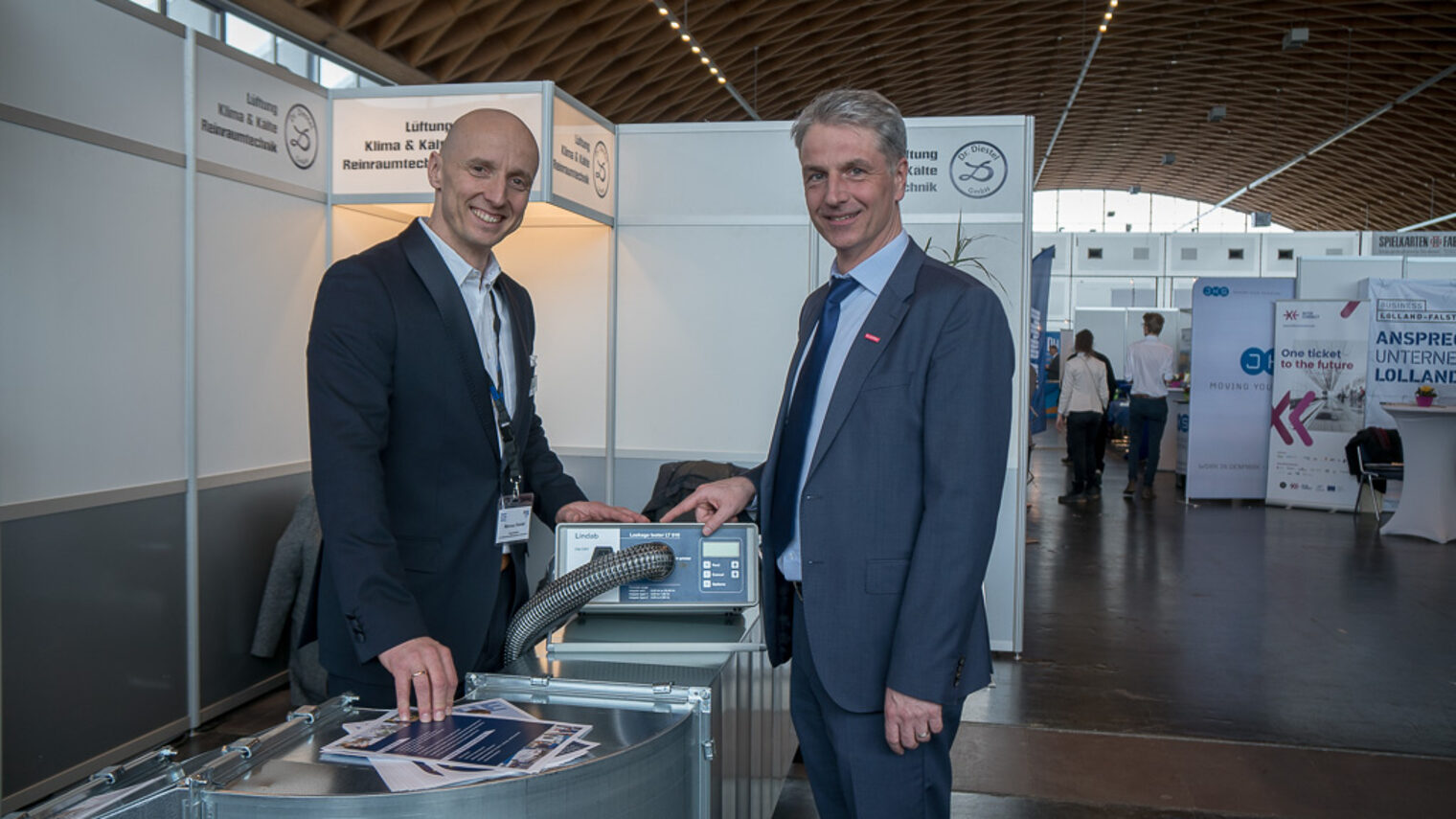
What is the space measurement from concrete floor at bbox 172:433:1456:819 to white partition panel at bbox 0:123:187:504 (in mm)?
1119

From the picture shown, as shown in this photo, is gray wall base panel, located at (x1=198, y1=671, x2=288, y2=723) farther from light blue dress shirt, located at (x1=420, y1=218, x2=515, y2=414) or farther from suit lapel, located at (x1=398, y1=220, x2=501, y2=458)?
suit lapel, located at (x1=398, y1=220, x2=501, y2=458)

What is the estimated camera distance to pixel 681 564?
1.81 metres

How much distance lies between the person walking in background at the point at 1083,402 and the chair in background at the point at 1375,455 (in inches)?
84.5

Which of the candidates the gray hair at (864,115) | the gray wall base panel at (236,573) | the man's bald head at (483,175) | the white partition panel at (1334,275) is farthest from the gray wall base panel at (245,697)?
the white partition panel at (1334,275)

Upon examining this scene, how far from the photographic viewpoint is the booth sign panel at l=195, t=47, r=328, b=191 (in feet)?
12.4

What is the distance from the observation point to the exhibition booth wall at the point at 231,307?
3.12m

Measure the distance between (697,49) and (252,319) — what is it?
11.6m

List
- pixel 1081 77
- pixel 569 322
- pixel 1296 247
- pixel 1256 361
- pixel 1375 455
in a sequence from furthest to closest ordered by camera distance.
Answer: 1. pixel 1296 247
2. pixel 1081 77
3. pixel 1256 361
4. pixel 1375 455
5. pixel 569 322

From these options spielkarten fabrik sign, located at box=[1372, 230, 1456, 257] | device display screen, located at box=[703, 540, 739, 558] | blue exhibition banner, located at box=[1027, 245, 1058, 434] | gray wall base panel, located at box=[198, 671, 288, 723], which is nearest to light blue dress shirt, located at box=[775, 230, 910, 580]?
device display screen, located at box=[703, 540, 739, 558]

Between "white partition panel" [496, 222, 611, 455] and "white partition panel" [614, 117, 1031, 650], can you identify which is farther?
"white partition panel" [496, 222, 611, 455]

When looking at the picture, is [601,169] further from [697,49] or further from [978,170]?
[697,49]

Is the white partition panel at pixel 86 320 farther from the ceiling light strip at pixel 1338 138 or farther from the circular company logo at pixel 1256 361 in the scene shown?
the ceiling light strip at pixel 1338 138

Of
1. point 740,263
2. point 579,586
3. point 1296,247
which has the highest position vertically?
point 1296,247

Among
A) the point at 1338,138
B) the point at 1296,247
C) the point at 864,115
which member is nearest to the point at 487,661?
the point at 864,115
